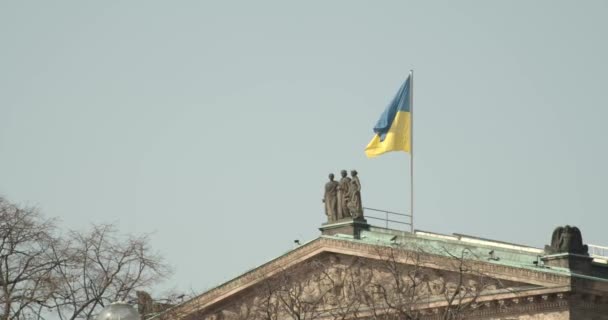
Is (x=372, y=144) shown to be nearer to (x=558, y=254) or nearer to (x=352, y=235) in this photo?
(x=352, y=235)

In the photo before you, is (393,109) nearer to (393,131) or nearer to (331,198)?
(393,131)

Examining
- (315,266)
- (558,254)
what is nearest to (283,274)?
(315,266)

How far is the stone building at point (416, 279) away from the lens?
64500 mm

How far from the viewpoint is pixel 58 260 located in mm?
77250

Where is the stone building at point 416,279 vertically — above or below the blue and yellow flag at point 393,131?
below

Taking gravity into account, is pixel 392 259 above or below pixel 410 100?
below

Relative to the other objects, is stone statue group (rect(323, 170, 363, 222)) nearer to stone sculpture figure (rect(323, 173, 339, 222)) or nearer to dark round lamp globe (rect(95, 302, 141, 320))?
stone sculpture figure (rect(323, 173, 339, 222))

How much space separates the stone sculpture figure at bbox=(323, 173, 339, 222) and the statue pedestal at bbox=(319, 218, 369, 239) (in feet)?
1.47

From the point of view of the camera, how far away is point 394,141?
7781cm

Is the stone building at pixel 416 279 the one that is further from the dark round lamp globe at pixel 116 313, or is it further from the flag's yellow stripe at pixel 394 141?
the dark round lamp globe at pixel 116 313

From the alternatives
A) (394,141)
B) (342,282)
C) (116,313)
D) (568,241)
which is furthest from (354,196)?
(116,313)

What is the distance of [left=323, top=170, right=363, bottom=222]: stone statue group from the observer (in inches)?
2879

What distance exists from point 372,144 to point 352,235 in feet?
22.2

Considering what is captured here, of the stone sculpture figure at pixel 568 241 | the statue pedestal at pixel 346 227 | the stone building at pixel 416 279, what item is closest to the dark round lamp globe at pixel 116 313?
the stone building at pixel 416 279
